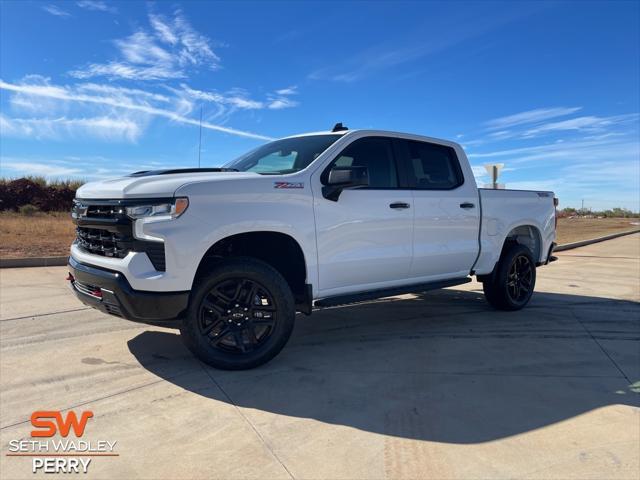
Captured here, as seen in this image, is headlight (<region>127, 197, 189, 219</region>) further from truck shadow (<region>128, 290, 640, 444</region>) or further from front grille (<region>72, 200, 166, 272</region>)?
truck shadow (<region>128, 290, 640, 444</region>)

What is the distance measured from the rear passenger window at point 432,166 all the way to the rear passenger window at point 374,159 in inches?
11.5

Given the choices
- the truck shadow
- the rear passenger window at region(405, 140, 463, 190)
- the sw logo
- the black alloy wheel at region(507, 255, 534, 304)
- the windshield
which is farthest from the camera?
the black alloy wheel at region(507, 255, 534, 304)

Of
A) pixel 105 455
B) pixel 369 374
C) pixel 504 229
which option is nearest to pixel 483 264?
pixel 504 229

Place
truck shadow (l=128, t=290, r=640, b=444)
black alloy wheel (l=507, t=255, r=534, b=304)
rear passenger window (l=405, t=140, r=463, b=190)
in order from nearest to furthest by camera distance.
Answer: truck shadow (l=128, t=290, r=640, b=444) < rear passenger window (l=405, t=140, r=463, b=190) < black alloy wheel (l=507, t=255, r=534, b=304)

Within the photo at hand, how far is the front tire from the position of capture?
3.91m

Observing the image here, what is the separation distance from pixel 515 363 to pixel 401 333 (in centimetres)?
129

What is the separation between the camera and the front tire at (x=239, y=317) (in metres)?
3.91

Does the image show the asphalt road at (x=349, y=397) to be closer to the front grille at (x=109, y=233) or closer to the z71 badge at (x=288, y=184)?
the front grille at (x=109, y=233)

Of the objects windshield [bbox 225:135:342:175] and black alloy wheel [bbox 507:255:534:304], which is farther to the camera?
black alloy wheel [bbox 507:255:534:304]

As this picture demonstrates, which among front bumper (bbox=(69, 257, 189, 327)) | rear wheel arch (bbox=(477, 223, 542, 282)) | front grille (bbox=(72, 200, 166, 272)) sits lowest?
front bumper (bbox=(69, 257, 189, 327))

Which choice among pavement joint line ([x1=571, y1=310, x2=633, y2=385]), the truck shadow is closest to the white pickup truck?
the truck shadow

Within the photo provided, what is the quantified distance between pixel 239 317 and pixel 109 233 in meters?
1.24

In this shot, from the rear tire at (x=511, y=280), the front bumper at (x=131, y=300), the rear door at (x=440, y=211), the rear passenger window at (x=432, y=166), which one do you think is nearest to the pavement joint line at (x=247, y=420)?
the front bumper at (x=131, y=300)

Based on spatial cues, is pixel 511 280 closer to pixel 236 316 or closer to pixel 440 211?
pixel 440 211
